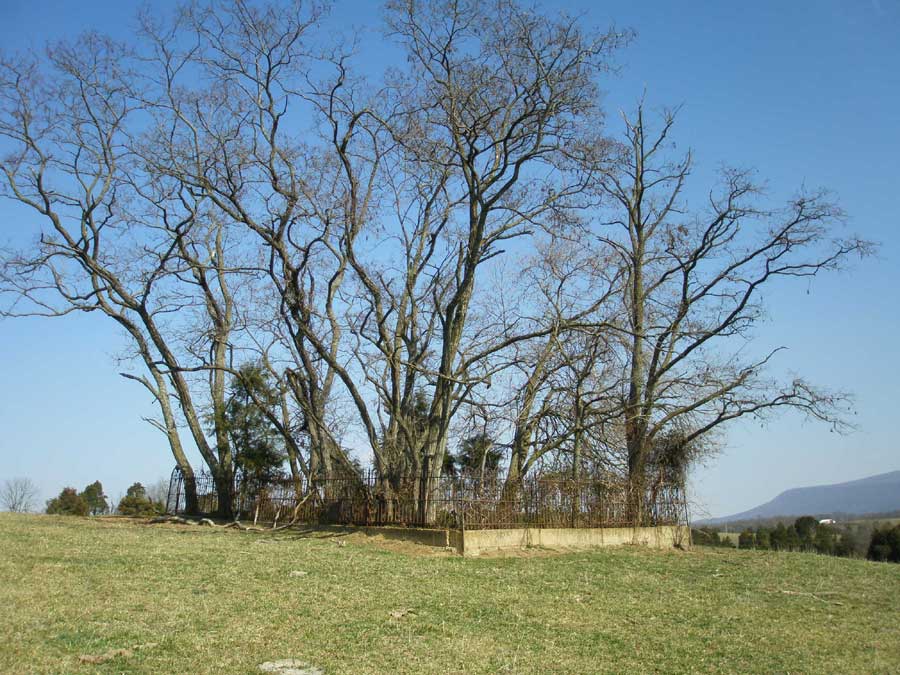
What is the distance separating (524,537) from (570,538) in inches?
58.9

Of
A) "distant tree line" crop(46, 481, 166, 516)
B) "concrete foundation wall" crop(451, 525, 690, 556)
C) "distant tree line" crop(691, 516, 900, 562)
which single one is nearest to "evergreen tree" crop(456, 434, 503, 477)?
"concrete foundation wall" crop(451, 525, 690, 556)

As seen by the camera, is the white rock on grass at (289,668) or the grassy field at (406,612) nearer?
the white rock on grass at (289,668)

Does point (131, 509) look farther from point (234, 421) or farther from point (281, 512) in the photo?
point (281, 512)

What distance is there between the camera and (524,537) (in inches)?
619

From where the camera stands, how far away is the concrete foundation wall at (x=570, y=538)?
14.8 m

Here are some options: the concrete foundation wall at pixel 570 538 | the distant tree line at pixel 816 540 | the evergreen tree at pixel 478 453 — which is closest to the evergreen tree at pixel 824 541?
the distant tree line at pixel 816 540

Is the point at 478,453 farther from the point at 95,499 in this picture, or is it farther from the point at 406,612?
the point at 95,499

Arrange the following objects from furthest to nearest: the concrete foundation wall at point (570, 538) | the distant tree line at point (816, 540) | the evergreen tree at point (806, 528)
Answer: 1. the evergreen tree at point (806, 528)
2. the distant tree line at point (816, 540)
3. the concrete foundation wall at point (570, 538)

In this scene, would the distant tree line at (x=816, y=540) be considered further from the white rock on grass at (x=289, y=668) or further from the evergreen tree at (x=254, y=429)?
the white rock on grass at (x=289, y=668)

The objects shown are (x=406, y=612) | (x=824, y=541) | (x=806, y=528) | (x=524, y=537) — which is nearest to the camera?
(x=406, y=612)

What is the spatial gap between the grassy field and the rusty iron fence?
1403 millimetres

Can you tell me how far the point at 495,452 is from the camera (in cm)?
2138

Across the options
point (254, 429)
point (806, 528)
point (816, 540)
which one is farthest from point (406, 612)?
point (806, 528)

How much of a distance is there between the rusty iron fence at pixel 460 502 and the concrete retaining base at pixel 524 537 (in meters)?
0.21
